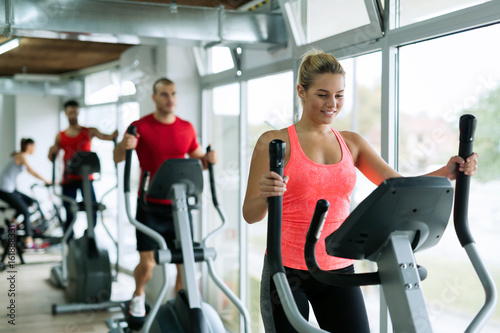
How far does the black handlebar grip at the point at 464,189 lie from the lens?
153cm

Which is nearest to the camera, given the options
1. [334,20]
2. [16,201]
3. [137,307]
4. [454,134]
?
[454,134]

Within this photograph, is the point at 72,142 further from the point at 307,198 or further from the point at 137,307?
the point at 307,198

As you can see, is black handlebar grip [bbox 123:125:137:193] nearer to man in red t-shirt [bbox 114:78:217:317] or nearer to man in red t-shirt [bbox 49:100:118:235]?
man in red t-shirt [bbox 114:78:217:317]

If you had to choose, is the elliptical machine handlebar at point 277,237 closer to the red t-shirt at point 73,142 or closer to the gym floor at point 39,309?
the gym floor at point 39,309

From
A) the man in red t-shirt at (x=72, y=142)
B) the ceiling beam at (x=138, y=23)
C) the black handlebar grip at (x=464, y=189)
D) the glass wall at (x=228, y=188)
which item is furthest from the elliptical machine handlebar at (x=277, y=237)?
the man in red t-shirt at (x=72, y=142)

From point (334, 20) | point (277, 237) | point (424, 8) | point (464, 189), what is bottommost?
point (277, 237)

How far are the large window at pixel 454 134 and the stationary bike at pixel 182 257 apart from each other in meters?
1.05

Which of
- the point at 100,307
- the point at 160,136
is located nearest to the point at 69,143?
the point at 100,307

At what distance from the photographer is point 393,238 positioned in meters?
1.26

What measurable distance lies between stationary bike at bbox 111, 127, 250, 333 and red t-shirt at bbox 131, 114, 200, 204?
1.42ft

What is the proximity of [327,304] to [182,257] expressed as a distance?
128 cm

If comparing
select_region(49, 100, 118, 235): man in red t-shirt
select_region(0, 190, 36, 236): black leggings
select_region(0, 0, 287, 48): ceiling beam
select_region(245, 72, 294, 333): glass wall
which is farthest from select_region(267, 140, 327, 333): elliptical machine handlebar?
select_region(0, 190, 36, 236): black leggings

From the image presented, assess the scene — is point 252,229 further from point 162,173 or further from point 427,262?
point 427,262

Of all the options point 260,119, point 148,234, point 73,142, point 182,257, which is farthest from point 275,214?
point 73,142
